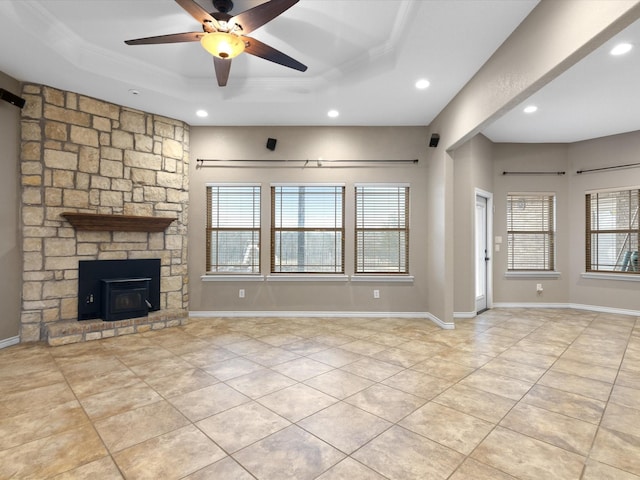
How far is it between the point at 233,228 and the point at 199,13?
3.28 m

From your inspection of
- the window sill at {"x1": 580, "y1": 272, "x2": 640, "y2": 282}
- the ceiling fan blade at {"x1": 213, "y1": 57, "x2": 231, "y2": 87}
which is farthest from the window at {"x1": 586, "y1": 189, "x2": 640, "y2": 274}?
the ceiling fan blade at {"x1": 213, "y1": 57, "x2": 231, "y2": 87}

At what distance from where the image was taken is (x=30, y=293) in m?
3.96

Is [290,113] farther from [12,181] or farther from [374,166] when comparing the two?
[12,181]

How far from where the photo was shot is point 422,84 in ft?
12.5

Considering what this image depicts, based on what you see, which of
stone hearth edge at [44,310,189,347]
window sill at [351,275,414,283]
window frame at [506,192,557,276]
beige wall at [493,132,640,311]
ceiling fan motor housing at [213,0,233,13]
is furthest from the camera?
window frame at [506,192,557,276]

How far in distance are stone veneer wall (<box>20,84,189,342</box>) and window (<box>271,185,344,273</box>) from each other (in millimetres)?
1460

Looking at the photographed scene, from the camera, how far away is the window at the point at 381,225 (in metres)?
5.27

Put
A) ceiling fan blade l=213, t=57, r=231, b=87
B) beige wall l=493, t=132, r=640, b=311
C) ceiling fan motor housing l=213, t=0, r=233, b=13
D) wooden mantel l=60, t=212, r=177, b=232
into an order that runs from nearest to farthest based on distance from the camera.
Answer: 1. ceiling fan motor housing l=213, t=0, r=233, b=13
2. ceiling fan blade l=213, t=57, r=231, b=87
3. wooden mantel l=60, t=212, r=177, b=232
4. beige wall l=493, t=132, r=640, b=311

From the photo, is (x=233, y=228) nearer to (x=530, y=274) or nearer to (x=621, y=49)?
(x=621, y=49)

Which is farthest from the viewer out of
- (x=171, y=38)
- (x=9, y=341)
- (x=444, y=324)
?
(x=444, y=324)

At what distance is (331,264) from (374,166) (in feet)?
5.52

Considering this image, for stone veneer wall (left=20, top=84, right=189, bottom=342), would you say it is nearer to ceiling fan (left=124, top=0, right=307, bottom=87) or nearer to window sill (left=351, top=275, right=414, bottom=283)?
ceiling fan (left=124, top=0, right=307, bottom=87)

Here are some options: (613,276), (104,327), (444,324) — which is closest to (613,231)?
(613,276)

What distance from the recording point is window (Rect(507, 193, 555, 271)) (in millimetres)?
6047
